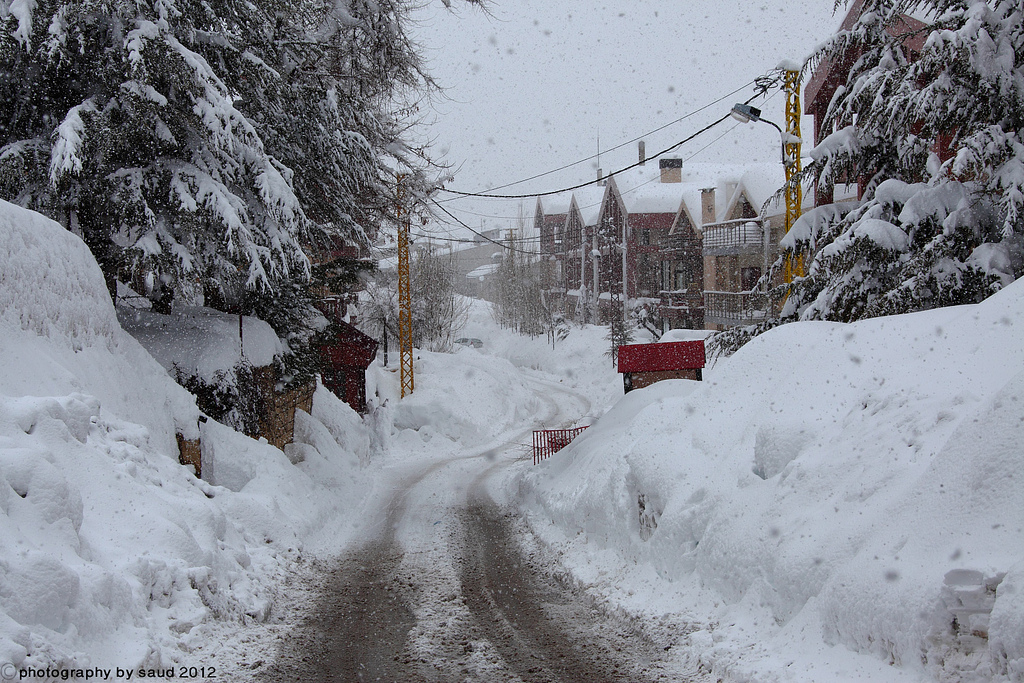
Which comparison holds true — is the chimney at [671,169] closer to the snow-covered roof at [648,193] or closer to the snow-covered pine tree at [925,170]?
the snow-covered roof at [648,193]

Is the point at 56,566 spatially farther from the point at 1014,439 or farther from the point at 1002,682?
the point at 1014,439

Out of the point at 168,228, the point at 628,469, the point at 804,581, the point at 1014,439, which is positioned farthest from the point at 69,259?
the point at 1014,439

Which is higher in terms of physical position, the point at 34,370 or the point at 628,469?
the point at 34,370

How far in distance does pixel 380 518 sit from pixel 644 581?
21.1ft

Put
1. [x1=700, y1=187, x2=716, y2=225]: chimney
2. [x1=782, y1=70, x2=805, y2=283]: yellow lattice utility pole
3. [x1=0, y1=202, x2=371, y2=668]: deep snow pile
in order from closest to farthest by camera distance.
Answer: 1. [x1=0, y1=202, x2=371, y2=668]: deep snow pile
2. [x1=782, y1=70, x2=805, y2=283]: yellow lattice utility pole
3. [x1=700, y1=187, x2=716, y2=225]: chimney

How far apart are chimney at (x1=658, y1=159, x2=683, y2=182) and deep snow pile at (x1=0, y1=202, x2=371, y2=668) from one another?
45.5 meters

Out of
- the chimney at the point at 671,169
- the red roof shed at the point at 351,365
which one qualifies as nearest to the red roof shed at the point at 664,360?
the red roof shed at the point at 351,365

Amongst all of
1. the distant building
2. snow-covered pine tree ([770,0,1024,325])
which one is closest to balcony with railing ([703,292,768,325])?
the distant building

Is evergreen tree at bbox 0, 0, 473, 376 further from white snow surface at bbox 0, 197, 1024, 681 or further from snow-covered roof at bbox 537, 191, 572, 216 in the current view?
snow-covered roof at bbox 537, 191, 572, 216

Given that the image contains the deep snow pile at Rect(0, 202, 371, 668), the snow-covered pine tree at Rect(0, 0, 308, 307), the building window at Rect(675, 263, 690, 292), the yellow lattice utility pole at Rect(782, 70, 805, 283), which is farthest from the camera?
the building window at Rect(675, 263, 690, 292)

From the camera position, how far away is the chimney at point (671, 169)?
5247cm

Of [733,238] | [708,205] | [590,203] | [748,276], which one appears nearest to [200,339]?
[733,238]

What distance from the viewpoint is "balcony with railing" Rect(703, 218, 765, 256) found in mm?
34844

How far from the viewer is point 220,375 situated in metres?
12.1
